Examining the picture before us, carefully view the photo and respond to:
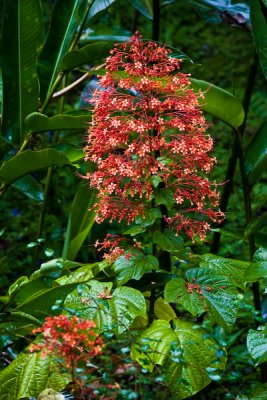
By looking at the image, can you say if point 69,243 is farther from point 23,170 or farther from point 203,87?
point 203,87

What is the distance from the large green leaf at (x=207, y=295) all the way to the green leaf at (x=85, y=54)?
89cm

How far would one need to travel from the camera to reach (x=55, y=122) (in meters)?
2.16

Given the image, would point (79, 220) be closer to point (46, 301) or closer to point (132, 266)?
point (46, 301)

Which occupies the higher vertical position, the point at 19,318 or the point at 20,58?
the point at 20,58

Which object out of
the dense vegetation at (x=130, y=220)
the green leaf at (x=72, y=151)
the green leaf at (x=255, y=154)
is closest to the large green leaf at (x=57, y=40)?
the dense vegetation at (x=130, y=220)

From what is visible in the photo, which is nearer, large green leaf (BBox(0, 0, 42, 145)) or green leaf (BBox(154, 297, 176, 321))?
green leaf (BBox(154, 297, 176, 321))

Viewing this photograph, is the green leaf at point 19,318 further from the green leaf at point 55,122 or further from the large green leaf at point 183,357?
the green leaf at point 55,122

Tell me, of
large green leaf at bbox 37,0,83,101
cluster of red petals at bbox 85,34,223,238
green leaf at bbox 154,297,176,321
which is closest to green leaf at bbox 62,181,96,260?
large green leaf at bbox 37,0,83,101

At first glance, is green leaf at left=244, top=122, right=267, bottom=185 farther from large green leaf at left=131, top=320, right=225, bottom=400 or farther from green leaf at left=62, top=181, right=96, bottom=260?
large green leaf at left=131, top=320, right=225, bottom=400

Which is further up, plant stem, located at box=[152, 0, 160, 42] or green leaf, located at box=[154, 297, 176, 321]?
plant stem, located at box=[152, 0, 160, 42]

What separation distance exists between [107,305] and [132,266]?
122mm

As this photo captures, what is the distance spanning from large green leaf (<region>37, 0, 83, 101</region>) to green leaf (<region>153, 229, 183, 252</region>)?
91cm

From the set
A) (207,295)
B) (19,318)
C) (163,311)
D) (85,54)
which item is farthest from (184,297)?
(85,54)

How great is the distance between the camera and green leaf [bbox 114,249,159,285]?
1752 millimetres
